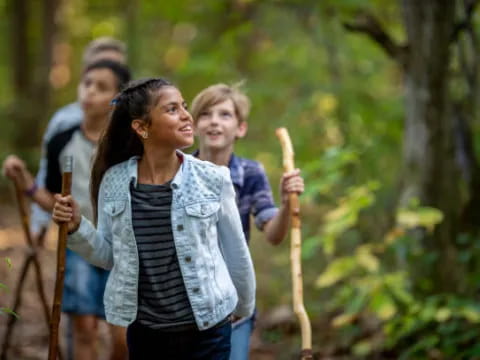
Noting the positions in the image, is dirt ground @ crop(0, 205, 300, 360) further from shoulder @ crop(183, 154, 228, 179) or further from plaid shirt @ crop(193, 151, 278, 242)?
shoulder @ crop(183, 154, 228, 179)

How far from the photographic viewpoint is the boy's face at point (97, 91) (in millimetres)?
4168

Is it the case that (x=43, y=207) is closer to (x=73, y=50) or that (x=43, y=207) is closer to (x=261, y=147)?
(x=261, y=147)

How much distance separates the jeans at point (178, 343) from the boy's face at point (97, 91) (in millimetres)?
1871

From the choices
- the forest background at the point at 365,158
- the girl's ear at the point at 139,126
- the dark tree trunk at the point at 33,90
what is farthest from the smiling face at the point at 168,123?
the dark tree trunk at the point at 33,90

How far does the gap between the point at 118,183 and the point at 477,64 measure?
3.83 meters

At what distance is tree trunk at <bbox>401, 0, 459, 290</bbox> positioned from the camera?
4.88m

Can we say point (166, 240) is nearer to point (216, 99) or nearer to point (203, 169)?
point (203, 169)

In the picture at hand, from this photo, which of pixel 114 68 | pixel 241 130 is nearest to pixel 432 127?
pixel 241 130

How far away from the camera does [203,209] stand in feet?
8.58

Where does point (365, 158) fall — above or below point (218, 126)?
above

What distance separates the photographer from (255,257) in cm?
832

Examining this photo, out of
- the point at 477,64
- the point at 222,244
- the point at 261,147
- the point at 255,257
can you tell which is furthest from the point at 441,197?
the point at 255,257

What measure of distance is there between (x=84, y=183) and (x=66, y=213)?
5.17ft

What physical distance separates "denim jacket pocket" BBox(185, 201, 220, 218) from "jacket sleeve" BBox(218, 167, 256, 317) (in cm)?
4
